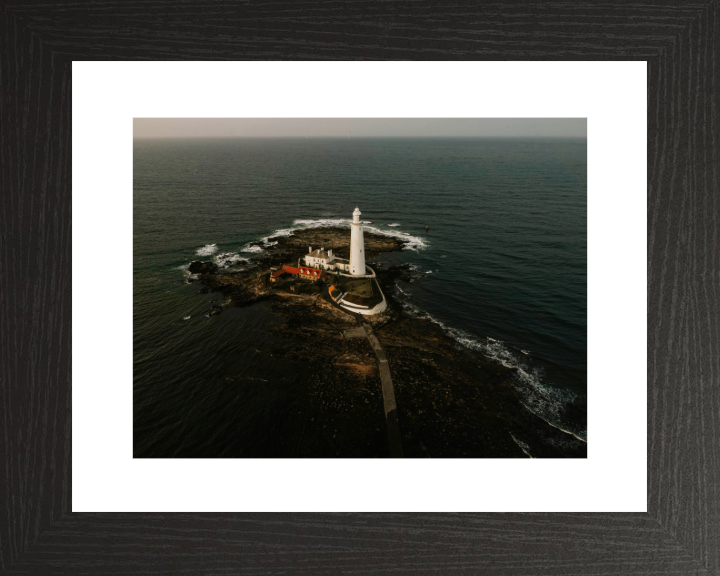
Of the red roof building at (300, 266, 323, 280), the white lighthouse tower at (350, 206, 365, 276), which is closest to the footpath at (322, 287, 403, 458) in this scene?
the red roof building at (300, 266, 323, 280)

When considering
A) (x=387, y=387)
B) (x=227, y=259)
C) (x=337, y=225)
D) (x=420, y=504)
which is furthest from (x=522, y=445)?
(x=337, y=225)

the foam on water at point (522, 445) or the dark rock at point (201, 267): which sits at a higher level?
the dark rock at point (201, 267)

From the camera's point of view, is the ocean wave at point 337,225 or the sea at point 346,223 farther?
the ocean wave at point 337,225

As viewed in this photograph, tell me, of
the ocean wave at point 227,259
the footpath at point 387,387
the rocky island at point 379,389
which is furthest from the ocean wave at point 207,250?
the footpath at point 387,387

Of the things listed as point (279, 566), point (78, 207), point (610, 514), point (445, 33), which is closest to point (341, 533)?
point (279, 566)

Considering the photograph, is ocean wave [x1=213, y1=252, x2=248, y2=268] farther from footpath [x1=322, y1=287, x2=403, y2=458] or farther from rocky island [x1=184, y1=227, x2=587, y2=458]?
footpath [x1=322, y1=287, x2=403, y2=458]

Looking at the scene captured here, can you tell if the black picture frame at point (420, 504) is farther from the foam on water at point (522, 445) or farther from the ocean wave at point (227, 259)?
the ocean wave at point (227, 259)

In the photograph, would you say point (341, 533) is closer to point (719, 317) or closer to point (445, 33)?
point (719, 317)

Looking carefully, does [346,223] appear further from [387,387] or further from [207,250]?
[387,387]
